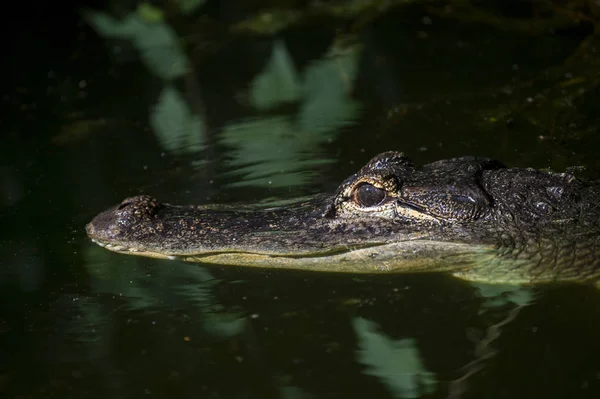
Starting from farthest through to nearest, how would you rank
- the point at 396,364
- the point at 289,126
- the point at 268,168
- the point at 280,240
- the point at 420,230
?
the point at 289,126 → the point at 268,168 → the point at 280,240 → the point at 420,230 → the point at 396,364

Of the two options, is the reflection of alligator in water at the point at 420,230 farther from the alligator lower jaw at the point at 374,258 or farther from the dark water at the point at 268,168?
the dark water at the point at 268,168

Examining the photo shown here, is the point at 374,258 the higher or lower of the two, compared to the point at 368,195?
lower

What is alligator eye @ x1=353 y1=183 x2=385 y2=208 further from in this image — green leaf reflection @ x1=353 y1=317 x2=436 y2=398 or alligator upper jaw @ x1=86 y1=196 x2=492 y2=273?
green leaf reflection @ x1=353 y1=317 x2=436 y2=398

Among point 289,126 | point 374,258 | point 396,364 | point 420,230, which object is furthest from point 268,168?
point 396,364

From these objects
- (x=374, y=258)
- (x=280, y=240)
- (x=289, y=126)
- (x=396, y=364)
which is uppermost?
(x=289, y=126)

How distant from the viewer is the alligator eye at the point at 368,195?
15.3 ft

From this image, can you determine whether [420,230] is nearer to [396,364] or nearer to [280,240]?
[280,240]

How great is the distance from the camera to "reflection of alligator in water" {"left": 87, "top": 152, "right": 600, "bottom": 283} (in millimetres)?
4566

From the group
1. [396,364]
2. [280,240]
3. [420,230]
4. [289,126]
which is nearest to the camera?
[396,364]

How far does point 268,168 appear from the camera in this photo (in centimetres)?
618

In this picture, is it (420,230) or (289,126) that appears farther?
(289,126)

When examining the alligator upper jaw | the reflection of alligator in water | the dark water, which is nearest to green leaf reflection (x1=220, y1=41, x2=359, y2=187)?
the dark water

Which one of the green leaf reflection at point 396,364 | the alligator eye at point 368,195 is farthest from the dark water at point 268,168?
the alligator eye at point 368,195

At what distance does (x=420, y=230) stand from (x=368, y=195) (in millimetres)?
370
